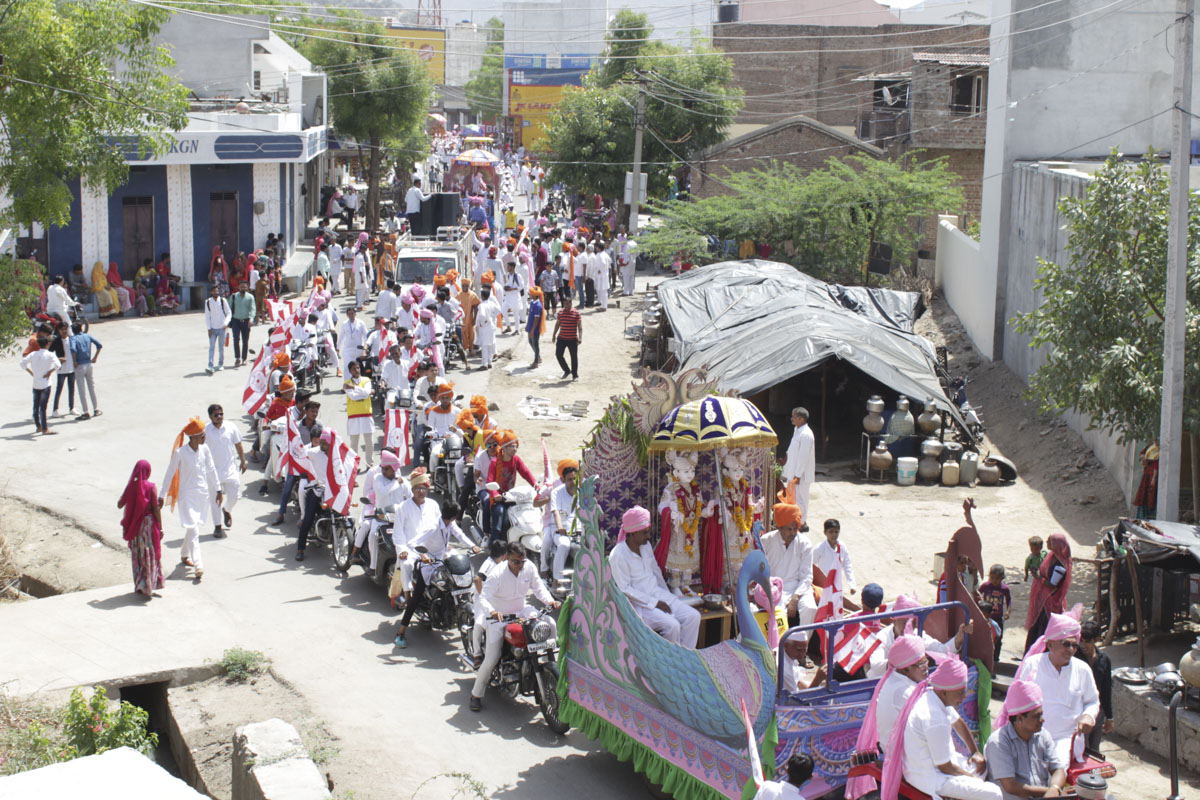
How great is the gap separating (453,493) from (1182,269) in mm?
8231

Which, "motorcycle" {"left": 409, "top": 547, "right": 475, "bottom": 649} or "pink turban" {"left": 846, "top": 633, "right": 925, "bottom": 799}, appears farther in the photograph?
"motorcycle" {"left": 409, "top": 547, "right": 475, "bottom": 649}

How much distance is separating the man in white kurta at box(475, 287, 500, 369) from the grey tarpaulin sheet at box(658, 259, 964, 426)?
320cm

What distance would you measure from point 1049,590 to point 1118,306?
447 centimetres

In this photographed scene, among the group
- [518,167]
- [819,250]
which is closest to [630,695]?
[819,250]

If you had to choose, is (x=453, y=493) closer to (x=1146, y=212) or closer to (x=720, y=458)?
(x=720, y=458)

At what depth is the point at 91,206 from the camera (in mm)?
28188

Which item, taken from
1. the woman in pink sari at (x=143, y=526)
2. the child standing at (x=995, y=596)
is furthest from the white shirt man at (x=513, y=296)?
the child standing at (x=995, y=596)

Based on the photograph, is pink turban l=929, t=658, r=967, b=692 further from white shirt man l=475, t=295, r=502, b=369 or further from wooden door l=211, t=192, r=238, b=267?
wooden door l=211, t=192, r=238, b=267

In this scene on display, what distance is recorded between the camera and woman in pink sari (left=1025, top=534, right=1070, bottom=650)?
9.86 m

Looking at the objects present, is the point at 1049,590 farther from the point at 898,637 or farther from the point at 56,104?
the point at 56,104

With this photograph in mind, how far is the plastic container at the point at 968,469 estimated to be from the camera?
56.6 ft

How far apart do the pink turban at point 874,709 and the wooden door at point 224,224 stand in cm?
2668

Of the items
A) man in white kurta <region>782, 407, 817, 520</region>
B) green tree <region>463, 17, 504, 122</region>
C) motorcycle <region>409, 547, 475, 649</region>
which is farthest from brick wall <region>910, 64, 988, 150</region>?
green tree <region>463, 17, 504, 122</region>

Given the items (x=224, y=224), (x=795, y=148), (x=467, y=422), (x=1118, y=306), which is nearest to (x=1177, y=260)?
(x=1118, y=306)
